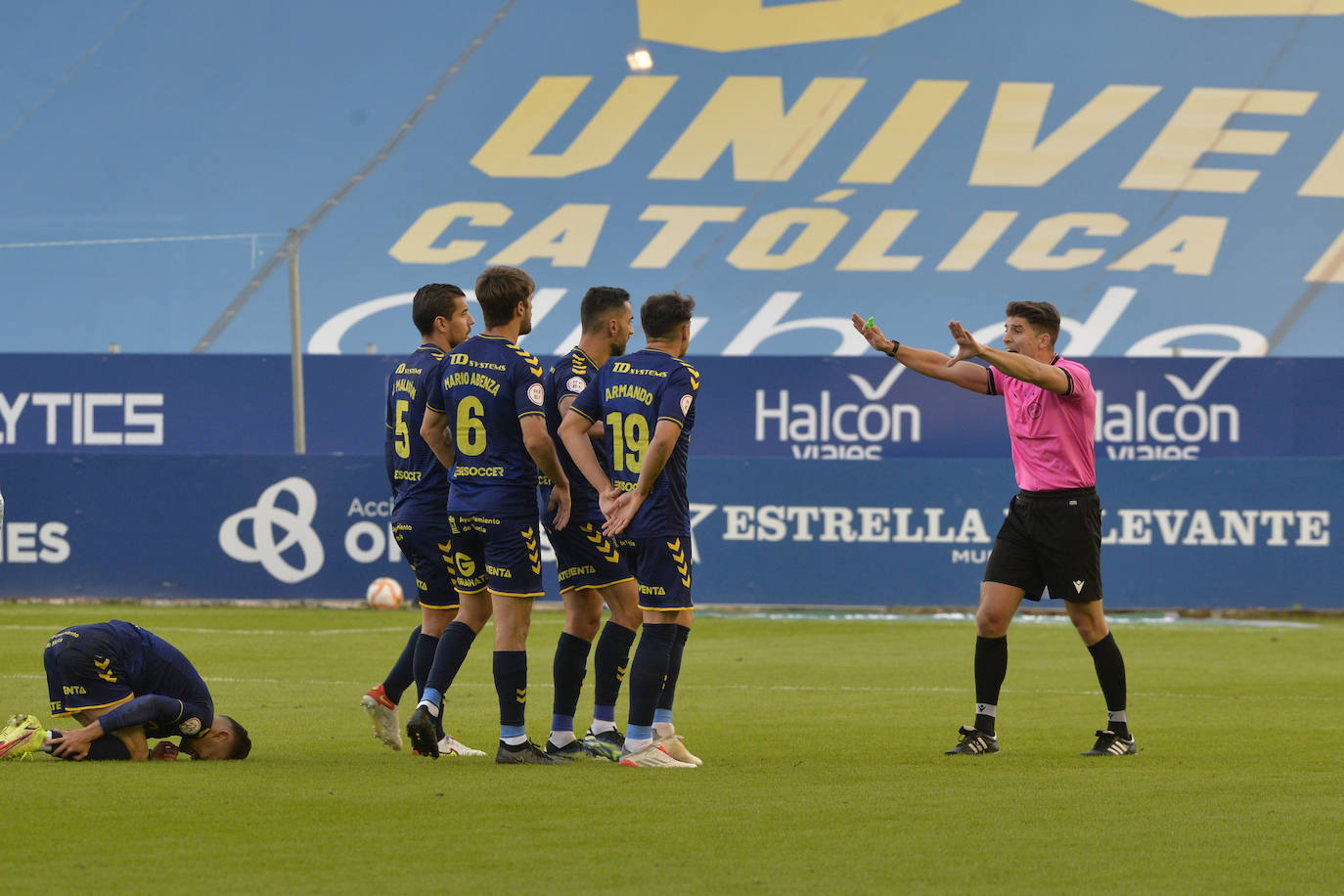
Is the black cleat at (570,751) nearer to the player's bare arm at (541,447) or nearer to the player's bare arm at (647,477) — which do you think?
the player's bare arm at (647,477)

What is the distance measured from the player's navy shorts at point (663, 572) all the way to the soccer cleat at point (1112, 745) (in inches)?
79.6

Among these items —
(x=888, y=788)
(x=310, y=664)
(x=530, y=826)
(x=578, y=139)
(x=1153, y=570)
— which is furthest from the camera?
(x=578, y=139)

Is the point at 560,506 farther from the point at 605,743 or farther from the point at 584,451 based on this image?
the point at 605,743

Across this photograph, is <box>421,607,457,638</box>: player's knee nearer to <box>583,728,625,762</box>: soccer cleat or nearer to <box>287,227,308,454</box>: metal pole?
<box>583,728,625,762</box>: soccer cleat

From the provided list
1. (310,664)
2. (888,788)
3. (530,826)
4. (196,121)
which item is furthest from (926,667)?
(196,121)

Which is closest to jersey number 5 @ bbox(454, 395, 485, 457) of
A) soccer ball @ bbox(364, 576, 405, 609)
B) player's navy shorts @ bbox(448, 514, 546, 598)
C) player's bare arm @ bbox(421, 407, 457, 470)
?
player's bare arm @ bbox(421, 407, 457, 470)

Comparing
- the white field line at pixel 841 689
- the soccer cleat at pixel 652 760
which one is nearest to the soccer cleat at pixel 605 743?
the soccer cleat at pixel 652 760

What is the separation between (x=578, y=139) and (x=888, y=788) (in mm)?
23383

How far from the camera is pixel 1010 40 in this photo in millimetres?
29203

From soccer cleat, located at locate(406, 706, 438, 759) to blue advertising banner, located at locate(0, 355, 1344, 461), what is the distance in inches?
495

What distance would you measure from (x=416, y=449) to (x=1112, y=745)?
11.2 ft

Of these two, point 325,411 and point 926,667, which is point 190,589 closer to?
point 325,411

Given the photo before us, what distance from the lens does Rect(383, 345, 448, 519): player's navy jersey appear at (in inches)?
321

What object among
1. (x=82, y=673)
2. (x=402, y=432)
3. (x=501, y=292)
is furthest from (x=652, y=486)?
(x=82, y=673)
